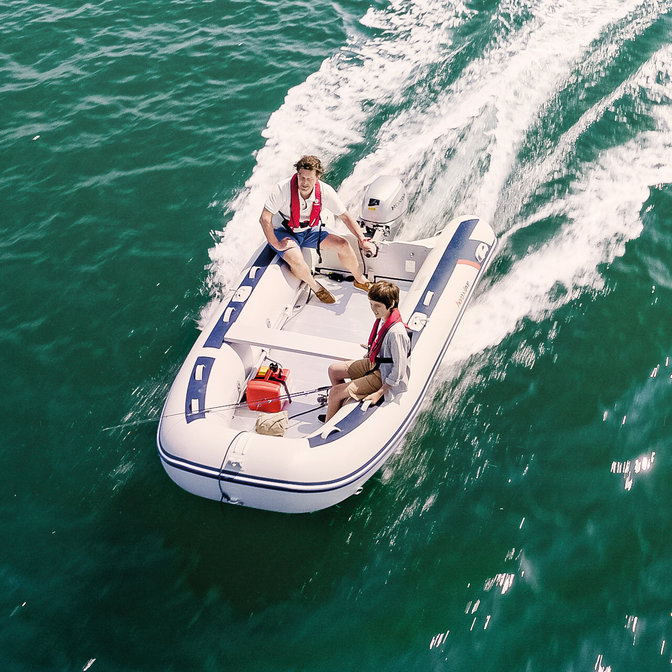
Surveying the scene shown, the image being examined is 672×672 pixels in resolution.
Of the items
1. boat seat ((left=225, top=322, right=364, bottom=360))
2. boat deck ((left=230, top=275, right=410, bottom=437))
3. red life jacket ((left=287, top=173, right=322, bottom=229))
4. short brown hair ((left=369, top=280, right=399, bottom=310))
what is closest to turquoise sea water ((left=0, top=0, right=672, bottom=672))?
boat deck ((left=230, top=275, right=410, bottom=437))

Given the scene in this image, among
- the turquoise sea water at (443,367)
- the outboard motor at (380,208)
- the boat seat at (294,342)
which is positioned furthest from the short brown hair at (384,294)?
the outboard motor at (380,208)

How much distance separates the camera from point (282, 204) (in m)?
5.49

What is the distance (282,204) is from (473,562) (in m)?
3.06

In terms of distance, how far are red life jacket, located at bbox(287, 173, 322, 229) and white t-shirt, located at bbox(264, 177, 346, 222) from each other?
0.07 ft

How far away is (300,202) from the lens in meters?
5.45

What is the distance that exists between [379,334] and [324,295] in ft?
5.44

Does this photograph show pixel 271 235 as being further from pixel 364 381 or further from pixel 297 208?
pixel 364 381

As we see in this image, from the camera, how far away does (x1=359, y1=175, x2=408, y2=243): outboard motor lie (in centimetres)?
633

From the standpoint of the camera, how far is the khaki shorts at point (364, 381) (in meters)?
4.54

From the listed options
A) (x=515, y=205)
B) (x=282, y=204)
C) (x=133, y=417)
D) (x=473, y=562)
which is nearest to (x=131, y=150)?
(x=282, y=204)

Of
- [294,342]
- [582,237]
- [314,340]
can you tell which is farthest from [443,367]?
[582,237]

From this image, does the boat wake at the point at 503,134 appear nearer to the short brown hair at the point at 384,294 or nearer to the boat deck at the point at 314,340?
the boat deck at the point at 314,340

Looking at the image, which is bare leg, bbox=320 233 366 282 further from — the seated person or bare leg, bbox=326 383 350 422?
bare leg, bbox=326 383 350 422

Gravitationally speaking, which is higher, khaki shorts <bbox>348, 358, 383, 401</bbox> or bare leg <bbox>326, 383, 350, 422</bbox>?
khaki shorts <bbox>348, 358, 383, 401</bbox>
